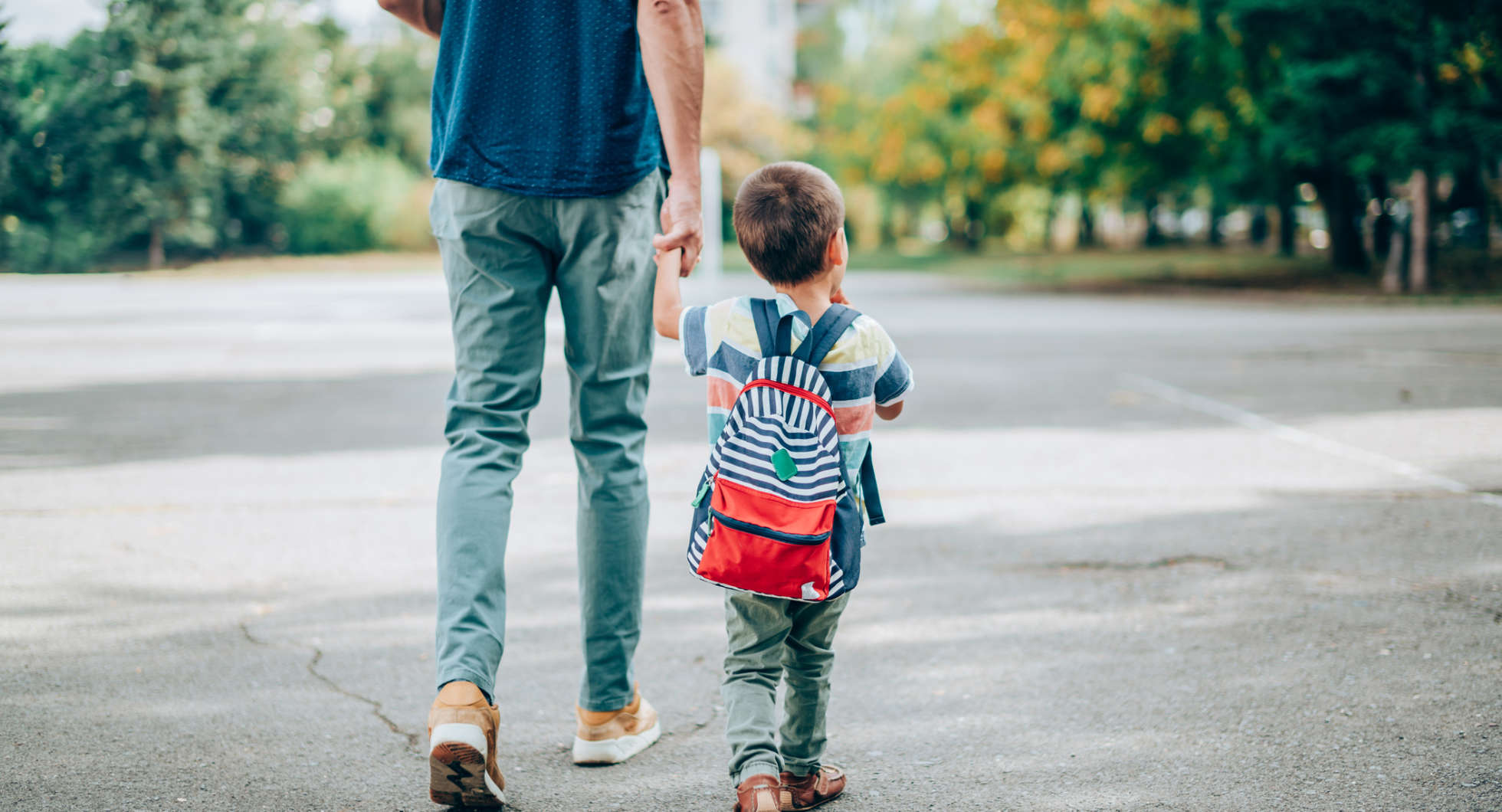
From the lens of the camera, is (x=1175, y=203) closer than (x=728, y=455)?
No

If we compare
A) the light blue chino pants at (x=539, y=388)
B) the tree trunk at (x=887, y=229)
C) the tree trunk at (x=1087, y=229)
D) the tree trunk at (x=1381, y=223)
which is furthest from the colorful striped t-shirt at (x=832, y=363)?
the tree trunk at (x=887, y=229)

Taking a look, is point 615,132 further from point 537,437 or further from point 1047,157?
point 1047,157

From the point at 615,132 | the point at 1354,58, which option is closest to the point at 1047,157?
the point at 1354,58

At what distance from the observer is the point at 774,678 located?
244 centimetres

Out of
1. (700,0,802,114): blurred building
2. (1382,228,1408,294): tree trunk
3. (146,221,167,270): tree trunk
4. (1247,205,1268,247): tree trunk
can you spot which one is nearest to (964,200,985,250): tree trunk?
(1247,205,1268,247): tree trunk

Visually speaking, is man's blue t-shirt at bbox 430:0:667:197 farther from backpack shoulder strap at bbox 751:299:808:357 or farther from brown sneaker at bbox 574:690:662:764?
brown sneaker at bbox 574:690:662:764

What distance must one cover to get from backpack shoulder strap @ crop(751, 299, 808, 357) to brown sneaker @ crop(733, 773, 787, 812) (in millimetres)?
780

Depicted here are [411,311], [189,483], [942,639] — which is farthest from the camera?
[411,311]

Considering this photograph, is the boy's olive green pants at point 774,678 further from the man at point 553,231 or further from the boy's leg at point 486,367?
the boy's leg at point 486,367

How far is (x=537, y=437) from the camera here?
23.8 ft

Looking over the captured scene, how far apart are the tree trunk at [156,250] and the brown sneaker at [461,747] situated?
18.7 ft

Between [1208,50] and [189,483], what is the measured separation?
1799cm

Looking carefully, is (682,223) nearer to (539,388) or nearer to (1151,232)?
(539,388)

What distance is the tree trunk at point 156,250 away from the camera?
23.6 feet
